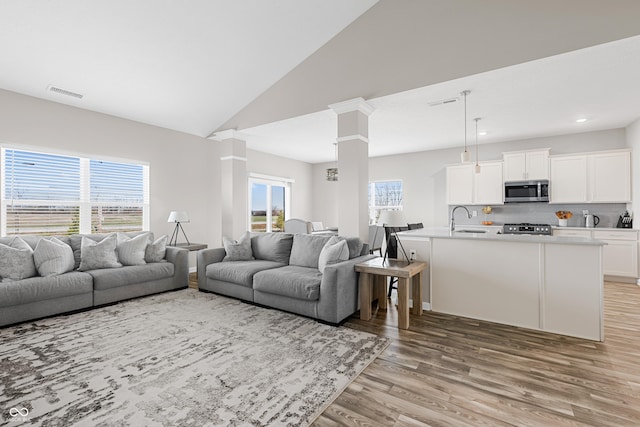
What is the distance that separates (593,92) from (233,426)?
5.09 metres

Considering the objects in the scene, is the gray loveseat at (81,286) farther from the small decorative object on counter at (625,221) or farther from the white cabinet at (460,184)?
the small decorative object on counter at (625,221)

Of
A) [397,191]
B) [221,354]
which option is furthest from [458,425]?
[397,191]

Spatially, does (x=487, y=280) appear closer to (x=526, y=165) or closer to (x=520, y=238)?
(x=520, y=238)

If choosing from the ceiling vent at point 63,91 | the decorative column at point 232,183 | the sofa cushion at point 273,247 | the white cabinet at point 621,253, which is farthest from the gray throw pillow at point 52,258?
the white cabinet at point 621,253

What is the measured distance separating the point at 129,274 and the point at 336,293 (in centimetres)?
277

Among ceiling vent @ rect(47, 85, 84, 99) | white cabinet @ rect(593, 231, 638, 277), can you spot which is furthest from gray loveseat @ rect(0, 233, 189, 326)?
white cabinet @ rect(593, 231, 638, 277)

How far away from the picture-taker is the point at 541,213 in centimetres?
589

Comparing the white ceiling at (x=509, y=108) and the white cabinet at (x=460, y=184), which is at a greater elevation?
the white ceiling at (x=509, y=108)

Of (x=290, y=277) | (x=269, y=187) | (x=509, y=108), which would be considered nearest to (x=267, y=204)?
(x=269, y=187)

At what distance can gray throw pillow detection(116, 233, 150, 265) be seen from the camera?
4.19m

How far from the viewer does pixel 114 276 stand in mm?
3775

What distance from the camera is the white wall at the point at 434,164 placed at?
216 inches

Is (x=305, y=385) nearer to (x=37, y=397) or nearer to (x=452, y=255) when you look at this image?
(x=37, y=397)

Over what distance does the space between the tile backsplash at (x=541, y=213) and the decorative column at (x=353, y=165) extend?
11.6 ft
